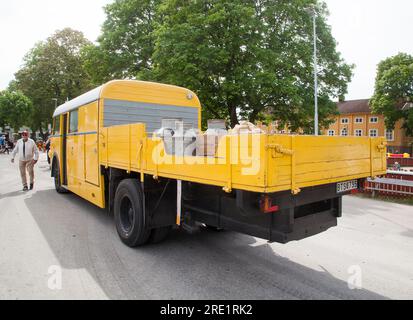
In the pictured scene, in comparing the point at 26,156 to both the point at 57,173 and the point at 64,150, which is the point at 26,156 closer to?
the point at 57,173

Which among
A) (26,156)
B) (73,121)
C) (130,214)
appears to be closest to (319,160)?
(130,214)

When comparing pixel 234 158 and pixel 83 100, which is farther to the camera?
pixel 83 100

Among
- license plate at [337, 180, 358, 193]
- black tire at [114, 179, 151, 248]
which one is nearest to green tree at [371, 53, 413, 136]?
license plate at [337, 180, 358, 193]

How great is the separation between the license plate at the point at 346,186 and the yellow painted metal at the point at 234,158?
0.13 m

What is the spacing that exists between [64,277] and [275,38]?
17781 millimetres

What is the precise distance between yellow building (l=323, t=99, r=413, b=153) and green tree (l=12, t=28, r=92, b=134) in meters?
41.1

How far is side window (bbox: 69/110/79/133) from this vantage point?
7471mm

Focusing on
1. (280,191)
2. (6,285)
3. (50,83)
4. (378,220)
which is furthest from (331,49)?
(50,83)

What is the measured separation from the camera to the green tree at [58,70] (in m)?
42.2

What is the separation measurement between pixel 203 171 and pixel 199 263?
1.59 metres

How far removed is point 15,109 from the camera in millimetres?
54188

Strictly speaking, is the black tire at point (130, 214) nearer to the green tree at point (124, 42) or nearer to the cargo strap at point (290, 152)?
the cargo strap at point (290, 152)
